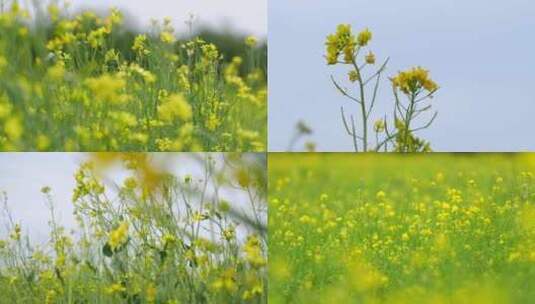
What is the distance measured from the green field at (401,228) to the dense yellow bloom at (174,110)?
0.87 ft

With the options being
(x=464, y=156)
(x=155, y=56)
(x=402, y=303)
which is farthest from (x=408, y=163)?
(x=155, y=56)

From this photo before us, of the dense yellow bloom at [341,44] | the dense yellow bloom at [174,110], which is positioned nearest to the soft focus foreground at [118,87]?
the dense yellow bloom at [174,110]

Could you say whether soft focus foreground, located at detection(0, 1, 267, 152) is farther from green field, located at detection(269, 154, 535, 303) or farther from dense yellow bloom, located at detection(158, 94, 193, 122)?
green field, located at detection(269, 154, 535, 303)

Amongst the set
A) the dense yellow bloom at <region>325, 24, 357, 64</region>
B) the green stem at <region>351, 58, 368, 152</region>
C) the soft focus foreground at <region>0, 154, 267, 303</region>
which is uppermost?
the dense yellow bloom at <region>325, 24, 357, 64</region>

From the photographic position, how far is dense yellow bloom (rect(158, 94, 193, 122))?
3336mm

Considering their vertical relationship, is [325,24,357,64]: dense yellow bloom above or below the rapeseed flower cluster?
above

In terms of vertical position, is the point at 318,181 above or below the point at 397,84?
below

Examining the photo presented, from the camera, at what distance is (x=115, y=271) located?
11.0 feet

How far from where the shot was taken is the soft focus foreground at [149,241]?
A: 11.0 ft

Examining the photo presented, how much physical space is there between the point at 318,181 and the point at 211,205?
0.32 metres

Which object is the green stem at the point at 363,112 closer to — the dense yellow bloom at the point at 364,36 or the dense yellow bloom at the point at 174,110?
the dense yellow bloom at the point at 364,36

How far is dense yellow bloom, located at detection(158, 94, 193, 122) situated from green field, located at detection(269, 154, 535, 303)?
0.27 metres

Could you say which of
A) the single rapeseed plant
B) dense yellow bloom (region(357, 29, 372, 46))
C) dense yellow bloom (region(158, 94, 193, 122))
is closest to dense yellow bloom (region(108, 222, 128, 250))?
dense yellow bloom (region(158, 94, 193, 122))

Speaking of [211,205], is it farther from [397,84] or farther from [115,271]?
[397,84]
